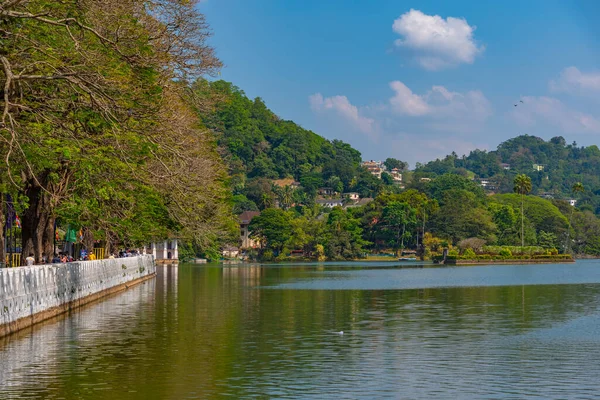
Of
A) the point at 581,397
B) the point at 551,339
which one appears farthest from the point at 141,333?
the point at 581,397

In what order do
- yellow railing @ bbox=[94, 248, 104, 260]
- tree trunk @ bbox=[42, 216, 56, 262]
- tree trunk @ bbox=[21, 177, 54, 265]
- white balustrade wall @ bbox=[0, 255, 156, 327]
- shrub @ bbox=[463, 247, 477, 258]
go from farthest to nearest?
shrub @ bbox=[463, 247, 477, 258] → yellow railing @ bbox=[94, 248, 104, 260] → tree trunk @ bbox=[42, 216, 56, 262] → tree trunk @ bbox=[21, 177, 54, 265] → white balustrade wall @ bbox=[0, 255, 156, 327]

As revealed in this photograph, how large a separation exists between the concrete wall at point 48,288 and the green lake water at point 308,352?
67 centimetres

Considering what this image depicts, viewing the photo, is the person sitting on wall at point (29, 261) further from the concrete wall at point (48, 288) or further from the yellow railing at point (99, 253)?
the yellow railing at point (99, 253)

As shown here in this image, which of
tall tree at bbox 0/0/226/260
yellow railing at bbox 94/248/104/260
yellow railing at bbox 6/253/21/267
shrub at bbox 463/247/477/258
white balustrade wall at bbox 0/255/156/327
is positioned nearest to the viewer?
tall tree at bbox 0/0/226/260

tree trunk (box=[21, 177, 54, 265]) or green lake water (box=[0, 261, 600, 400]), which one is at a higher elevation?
tree trunk (box=[21, 177, 54, 265])

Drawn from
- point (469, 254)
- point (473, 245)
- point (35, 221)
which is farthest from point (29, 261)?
point (473, 245)

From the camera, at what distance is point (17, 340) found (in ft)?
88.0

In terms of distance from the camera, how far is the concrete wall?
2752cm

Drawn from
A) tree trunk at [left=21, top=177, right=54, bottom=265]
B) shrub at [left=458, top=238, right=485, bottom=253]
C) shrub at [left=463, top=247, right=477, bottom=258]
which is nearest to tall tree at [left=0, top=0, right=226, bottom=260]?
tree trunk at [left=21, top=177, right=54, bottom=265]

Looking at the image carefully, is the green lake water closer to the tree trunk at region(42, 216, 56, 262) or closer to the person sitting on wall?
the person sitting on wall

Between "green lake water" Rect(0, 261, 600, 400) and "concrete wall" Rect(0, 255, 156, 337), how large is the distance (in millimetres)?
667

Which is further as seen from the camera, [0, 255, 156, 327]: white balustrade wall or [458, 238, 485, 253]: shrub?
[458, 238, 485, 253]: shrub

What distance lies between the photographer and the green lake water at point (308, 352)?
18.7 m

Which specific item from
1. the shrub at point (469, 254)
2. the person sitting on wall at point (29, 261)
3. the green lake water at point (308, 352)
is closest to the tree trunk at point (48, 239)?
the green lake water at point (308, 352)
